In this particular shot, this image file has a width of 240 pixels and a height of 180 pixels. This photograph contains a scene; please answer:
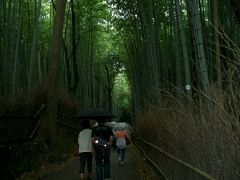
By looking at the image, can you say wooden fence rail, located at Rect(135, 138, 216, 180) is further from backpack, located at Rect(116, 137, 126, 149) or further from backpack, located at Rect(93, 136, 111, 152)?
backpack, located at Rect(116, 137, 126, 149)

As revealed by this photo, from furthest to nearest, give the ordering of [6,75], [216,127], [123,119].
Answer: [123,119] → [6,75] → [216,127]

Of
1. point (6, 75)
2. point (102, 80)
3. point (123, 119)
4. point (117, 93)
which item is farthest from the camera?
point (117, 93)

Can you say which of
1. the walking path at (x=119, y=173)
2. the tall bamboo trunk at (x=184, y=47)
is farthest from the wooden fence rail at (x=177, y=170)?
the tall bamboo trunk at (x=184, y=47)

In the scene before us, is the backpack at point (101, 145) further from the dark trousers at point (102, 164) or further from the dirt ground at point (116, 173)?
the dirt ground at point (116, 173)

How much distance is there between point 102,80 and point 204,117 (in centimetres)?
4407

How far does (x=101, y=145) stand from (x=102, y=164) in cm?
39

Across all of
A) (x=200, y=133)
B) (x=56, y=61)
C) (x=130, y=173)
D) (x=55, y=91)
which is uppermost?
(x=56, y=61)

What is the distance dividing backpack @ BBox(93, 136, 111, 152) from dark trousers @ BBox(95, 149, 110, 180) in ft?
0.24

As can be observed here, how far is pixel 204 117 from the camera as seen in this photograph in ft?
17.7

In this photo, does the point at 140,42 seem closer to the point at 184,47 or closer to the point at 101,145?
the point at 184,47

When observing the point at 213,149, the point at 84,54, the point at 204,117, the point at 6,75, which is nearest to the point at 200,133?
the point at 204,117

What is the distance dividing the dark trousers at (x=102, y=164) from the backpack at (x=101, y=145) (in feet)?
0.24

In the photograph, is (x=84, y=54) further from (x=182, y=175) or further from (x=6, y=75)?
(x=182, y=175)

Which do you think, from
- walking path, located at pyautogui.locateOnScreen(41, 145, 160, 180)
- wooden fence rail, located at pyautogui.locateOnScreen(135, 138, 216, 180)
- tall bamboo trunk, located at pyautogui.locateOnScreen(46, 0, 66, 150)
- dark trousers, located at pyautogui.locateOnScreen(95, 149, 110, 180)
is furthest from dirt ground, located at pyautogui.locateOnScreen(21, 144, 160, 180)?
dark trousers, located at pyautogui.locateOnScreen(95, 149, 110, 180)
